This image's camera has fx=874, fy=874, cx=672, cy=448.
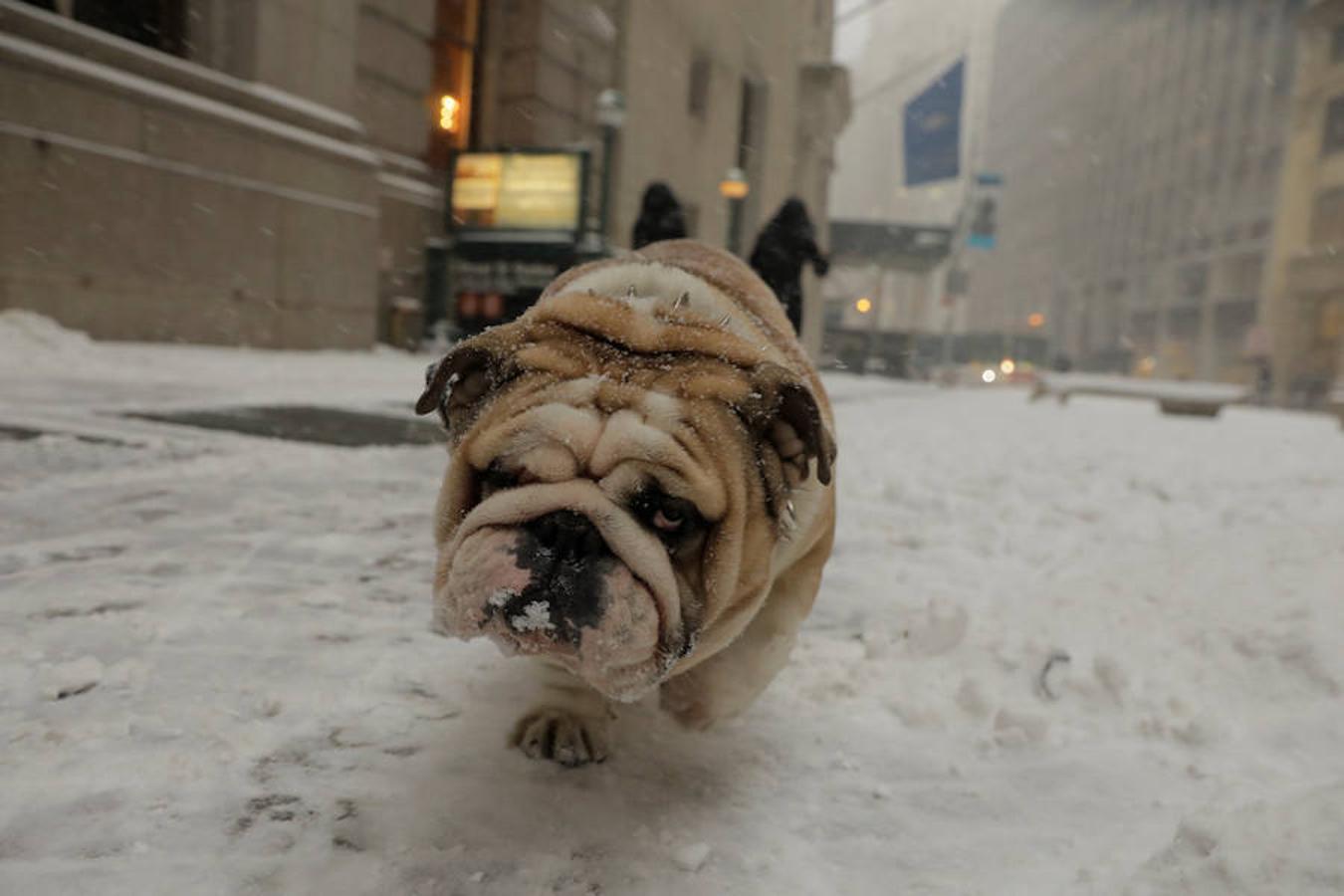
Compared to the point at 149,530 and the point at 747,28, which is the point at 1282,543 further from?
the point at 747,28

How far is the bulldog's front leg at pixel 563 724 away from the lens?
6.86 ft

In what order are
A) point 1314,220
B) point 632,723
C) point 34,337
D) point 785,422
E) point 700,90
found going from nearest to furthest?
1. point 785,422
2. point 632,723
3. point 34,337
4. point 700,90
5. point 1314,220

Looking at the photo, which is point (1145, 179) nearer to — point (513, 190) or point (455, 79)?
point (455, 79)

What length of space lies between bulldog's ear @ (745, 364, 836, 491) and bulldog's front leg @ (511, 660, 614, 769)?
73cm

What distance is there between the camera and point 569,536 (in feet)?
5.46

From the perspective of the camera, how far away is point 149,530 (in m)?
3.47

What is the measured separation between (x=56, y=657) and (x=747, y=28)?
2714cm

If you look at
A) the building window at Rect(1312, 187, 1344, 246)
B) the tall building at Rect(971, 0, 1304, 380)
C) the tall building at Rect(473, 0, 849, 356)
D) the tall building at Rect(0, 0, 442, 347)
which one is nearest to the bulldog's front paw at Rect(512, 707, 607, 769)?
the tall building at Rect(0, 0, 442, 347)

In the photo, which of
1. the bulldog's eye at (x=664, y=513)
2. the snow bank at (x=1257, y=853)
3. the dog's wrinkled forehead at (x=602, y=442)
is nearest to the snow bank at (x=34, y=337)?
the dog's wrinkled forehead at (x=602, y=442)

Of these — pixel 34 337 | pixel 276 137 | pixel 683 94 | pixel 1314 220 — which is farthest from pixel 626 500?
pixel 1314 220

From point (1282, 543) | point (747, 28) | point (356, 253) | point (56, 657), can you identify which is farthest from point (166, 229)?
point (747, 28)

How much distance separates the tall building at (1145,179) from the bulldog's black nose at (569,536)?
4391cm

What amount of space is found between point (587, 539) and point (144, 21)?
1371 centimetres

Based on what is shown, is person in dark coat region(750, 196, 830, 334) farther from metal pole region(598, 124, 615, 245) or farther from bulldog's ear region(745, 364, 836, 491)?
metal pole region(598, 124, 615, 245)
